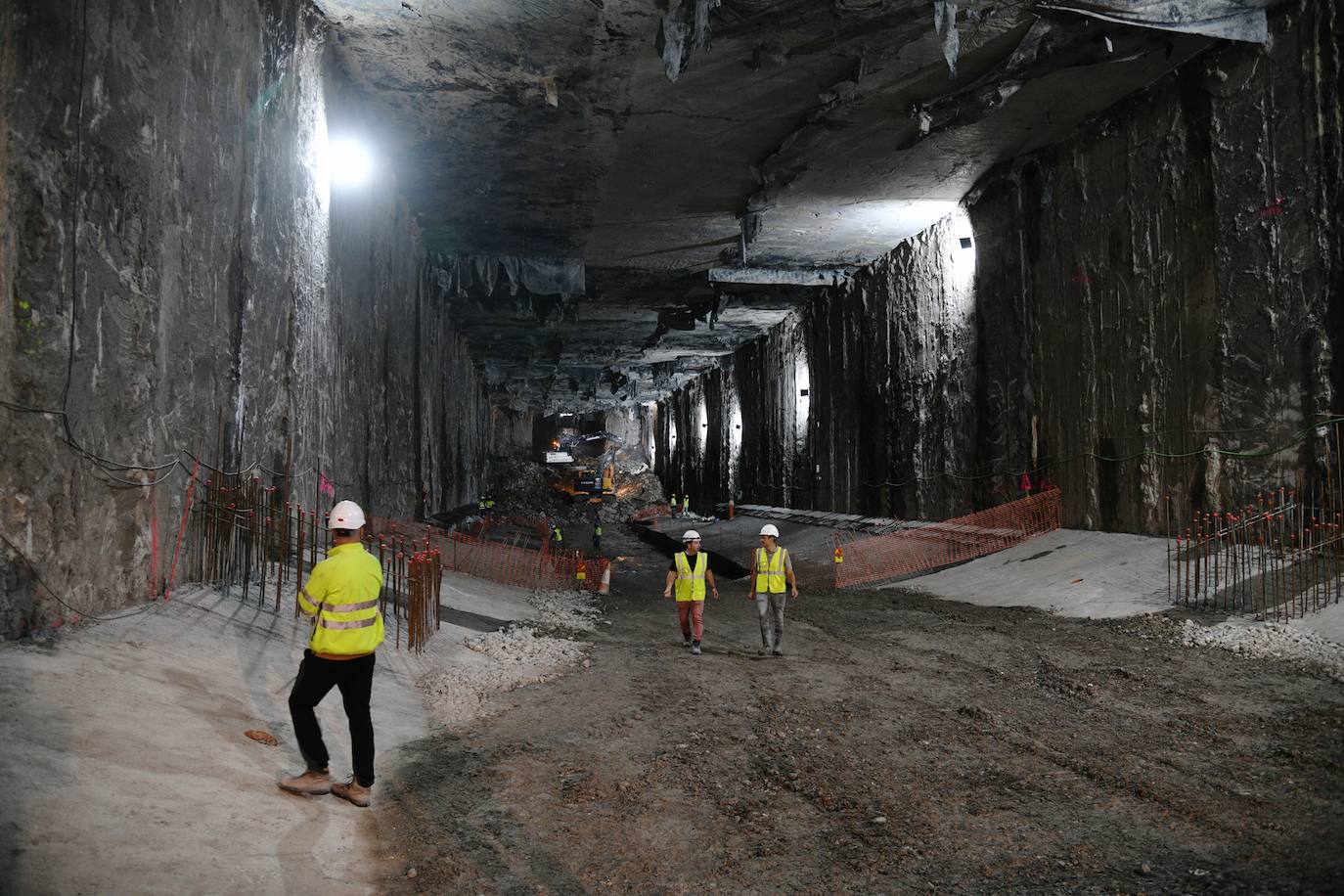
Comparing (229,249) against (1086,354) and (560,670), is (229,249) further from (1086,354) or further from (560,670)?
(1086,354)

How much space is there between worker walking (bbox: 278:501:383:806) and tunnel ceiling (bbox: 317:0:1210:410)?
6798 mm

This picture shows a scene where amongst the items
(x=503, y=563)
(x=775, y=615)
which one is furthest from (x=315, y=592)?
(x=503, y=563)

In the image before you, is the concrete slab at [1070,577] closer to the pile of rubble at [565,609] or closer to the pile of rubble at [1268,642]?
the pile of rubble at [1268,642]

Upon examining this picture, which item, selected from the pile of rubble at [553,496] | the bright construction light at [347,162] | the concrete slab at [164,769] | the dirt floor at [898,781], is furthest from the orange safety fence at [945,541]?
the pile of rubble at [553,496]

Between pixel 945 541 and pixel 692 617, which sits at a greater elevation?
pixel 945 541

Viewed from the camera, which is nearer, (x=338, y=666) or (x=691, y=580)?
(x=338, y=666)

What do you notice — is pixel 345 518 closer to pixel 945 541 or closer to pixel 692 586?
pixel 692 586

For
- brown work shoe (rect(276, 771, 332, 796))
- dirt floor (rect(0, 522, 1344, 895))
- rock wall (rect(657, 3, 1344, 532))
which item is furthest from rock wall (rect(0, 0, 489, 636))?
rock wall (rect(657, 3, 1344, 532))

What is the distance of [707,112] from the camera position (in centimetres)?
1132

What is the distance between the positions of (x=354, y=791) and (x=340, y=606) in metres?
0.95

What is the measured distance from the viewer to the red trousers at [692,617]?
8.73m

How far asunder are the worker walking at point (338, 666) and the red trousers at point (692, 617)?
187 inches

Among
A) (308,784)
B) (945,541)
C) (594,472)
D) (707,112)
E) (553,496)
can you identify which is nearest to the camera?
(308,784)

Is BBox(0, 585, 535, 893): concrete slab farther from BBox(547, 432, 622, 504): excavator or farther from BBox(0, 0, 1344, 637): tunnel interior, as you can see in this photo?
BBox(547, 432, 622, 504): excavator
